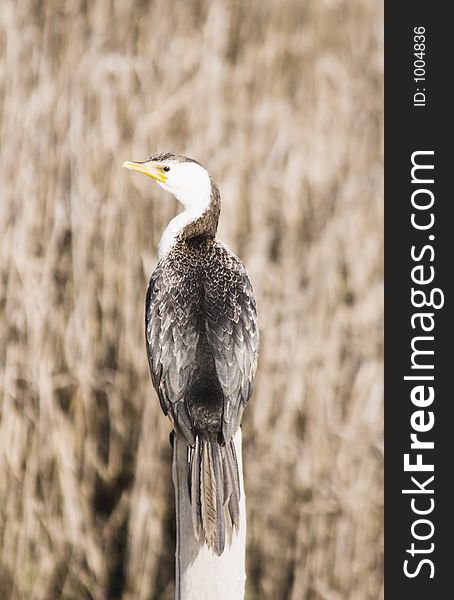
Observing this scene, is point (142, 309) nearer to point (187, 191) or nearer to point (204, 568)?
point (187, 191)

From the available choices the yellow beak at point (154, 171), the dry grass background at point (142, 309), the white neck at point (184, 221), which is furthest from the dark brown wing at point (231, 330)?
the dry grass background at point (142, 309)

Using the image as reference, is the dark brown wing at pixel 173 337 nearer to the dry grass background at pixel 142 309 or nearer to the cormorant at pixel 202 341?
the cormorant at pixel 202 341

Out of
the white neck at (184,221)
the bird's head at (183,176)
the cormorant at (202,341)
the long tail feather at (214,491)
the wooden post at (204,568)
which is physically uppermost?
the bird's head at (183,176)

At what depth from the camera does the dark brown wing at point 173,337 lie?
5.96 ft

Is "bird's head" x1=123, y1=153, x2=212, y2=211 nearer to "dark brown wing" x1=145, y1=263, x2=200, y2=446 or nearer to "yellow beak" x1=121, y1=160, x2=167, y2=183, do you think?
"yellow beak" x1=121, y1=160, x2=167, y2=183

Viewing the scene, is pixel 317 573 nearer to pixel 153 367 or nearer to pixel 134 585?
pixel 134 585

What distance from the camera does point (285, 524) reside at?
2787 millimetres

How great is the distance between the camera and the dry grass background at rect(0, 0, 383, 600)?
2.64 meters

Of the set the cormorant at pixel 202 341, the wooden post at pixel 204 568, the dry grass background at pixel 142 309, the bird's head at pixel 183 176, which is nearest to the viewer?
the wooden post at pixel 204 568

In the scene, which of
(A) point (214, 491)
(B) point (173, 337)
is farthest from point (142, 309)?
(A) point (214, 491)

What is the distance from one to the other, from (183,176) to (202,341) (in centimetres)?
43

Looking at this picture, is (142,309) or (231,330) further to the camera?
(142,309)

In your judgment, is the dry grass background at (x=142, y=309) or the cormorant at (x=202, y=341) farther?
the dry grass background at (x=142, y=309)

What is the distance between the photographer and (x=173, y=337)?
1.89m
